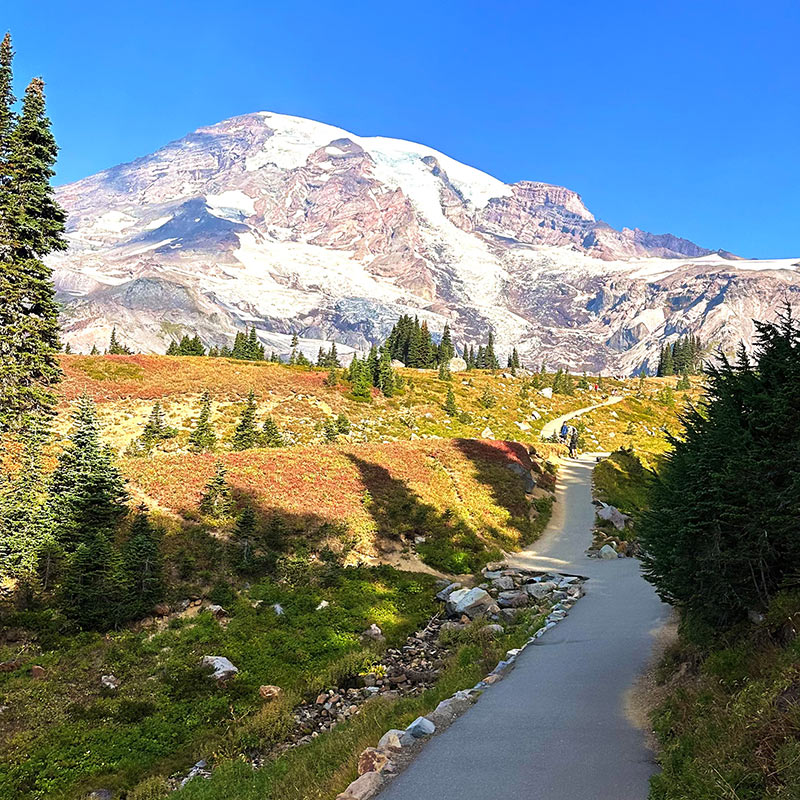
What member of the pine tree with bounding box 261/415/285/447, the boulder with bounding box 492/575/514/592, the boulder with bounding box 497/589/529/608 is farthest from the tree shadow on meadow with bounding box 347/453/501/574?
the pine tree with bounding box 261/415/285/447

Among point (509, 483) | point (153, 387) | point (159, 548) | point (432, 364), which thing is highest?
point (432, 364)

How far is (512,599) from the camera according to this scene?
857 inches

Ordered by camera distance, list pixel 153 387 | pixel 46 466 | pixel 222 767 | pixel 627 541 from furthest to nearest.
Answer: pixel 153 387 < pixel 627 541 < pixel 46 466 < pixel 222 767

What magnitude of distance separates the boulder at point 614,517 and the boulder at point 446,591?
15134mm

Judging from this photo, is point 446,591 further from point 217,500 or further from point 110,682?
point 110,682

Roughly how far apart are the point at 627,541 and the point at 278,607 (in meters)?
21.1

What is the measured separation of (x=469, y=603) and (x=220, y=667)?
31.3ft

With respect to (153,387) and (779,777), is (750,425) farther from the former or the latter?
(153,387)

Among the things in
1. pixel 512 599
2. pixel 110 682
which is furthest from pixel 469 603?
pixel 110 682

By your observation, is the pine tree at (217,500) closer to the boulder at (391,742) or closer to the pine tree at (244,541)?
the pine tree at (244,541)

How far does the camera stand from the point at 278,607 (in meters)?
19.6

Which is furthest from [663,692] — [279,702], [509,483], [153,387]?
[153,387]

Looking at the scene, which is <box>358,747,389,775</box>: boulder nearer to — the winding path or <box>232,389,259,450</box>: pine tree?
<box>232,389,259,450</box>: pine tree

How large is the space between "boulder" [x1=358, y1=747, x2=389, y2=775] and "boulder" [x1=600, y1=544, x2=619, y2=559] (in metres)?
22.1
